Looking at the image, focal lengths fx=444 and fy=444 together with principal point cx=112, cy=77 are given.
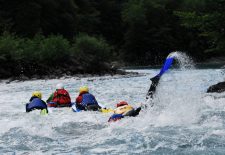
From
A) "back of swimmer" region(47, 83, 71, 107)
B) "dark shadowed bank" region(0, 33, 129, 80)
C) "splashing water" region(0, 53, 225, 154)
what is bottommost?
"splashing water" region(0, 53, 225, 154)

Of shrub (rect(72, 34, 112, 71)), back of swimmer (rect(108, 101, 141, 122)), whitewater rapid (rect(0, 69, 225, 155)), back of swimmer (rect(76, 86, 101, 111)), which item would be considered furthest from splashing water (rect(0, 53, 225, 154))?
shrub (rect(72, 34, 112, 71))

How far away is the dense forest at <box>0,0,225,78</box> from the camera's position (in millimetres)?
42975

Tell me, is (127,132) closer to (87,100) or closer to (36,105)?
(87,100)

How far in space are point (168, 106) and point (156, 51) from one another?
204 feet

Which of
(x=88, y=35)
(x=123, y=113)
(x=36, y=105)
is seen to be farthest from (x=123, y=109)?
(x=88, y=35)

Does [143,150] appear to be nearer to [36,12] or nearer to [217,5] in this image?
[217,5]

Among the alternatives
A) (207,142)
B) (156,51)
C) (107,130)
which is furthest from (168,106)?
(156,51)

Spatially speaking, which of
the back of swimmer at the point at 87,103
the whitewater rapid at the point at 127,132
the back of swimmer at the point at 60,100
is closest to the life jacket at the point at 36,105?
the whitewater rapid at the point at 127,132

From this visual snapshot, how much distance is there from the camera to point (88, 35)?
66.1m

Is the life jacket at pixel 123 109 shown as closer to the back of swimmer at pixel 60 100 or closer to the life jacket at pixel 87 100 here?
the life jacket at pixel 87 100

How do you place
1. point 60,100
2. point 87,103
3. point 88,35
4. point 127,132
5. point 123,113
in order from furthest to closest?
point 88,35 → point 60,100 → point 87,103 → point 123,113 → point 127,132

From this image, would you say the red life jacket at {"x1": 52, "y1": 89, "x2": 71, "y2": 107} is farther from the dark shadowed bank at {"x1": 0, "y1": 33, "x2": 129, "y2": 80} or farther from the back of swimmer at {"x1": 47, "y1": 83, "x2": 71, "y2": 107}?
the dark shadowed bank at {"x1": 0, "y1": 33, "x2": 129, "y2": 80}

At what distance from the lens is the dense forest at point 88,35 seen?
42975mm

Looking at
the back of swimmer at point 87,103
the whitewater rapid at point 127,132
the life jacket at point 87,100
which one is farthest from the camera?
the life jacket at point 87,100
